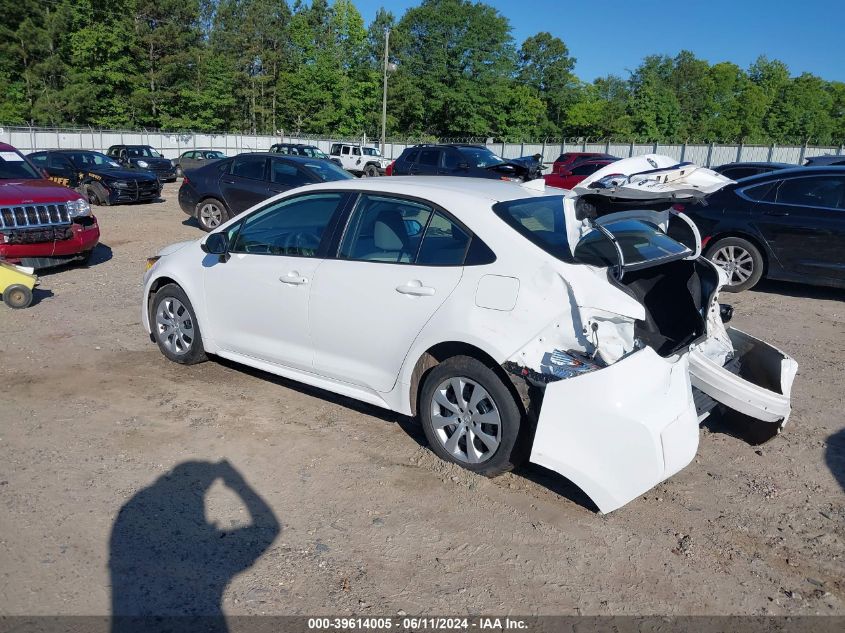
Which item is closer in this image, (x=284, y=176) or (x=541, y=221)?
(x=541, y=221)

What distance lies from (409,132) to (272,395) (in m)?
61.3

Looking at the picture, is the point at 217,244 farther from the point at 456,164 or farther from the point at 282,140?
the point at 282,140

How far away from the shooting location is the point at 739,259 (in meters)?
8.90

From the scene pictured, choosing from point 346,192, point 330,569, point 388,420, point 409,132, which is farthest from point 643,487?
point 409,132

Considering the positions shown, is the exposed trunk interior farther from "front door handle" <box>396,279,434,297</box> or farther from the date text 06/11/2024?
the date text 06/11/2024

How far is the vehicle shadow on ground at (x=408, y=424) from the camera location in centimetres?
389

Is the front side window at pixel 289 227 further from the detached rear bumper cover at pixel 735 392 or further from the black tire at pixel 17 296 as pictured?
the black tire at pixel 17 296

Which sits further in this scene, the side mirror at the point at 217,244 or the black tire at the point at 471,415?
the side mirror at the point at 217,244

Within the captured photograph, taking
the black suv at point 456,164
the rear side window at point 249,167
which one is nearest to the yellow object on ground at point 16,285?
the rear side window at point 249,167

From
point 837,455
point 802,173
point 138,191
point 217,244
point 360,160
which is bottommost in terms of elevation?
point 837,455

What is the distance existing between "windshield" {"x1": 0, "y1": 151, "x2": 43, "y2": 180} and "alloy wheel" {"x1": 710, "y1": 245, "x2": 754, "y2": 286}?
9.51 metres

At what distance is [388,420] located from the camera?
4832mm

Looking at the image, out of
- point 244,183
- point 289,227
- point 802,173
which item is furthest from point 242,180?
point 802,173

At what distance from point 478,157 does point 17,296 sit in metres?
13.3
